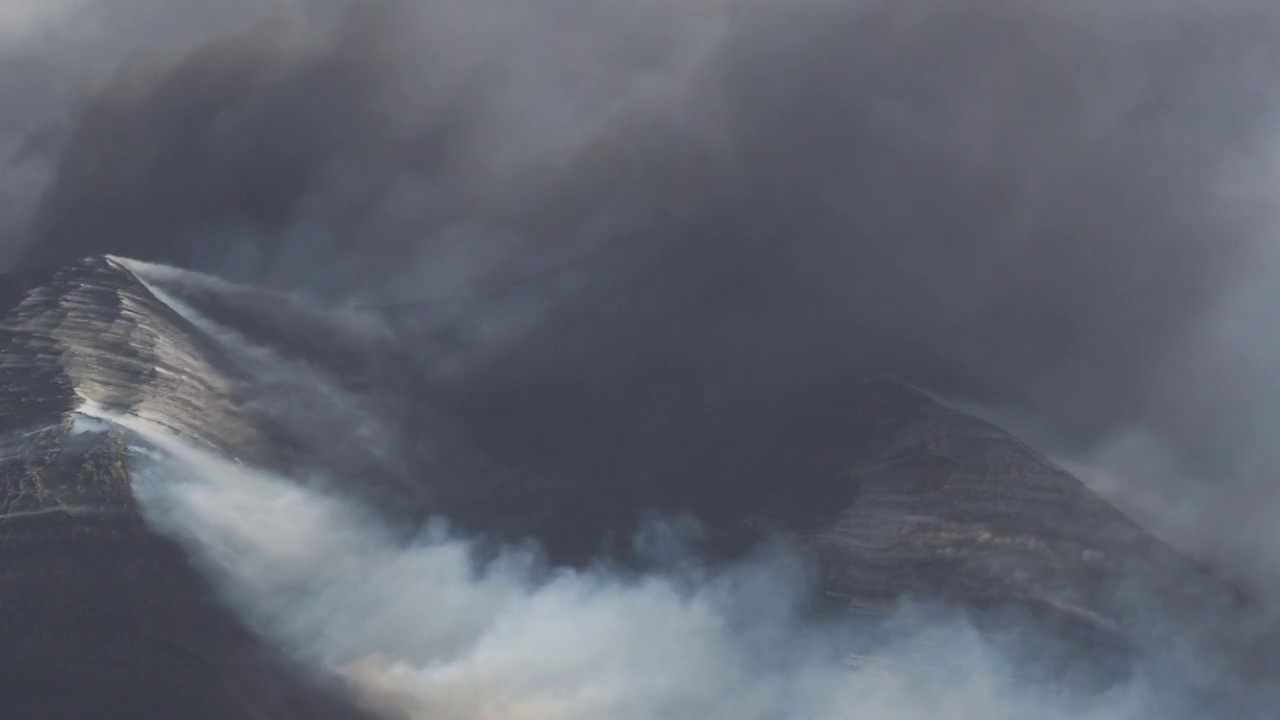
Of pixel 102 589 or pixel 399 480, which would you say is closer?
pixel 102 589

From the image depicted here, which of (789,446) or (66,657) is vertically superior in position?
(789,446)

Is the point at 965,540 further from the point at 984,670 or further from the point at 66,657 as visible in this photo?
the point at 66,657

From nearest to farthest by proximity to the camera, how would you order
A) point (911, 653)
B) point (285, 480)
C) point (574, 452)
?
point (911, 653)
point (285, 480)
point (574, 452)

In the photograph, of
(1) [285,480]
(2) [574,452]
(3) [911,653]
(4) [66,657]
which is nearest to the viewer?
(4) [66,657]

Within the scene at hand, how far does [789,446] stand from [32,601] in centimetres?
2875

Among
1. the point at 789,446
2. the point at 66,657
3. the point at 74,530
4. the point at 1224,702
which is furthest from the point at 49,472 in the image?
the point at 1224,702

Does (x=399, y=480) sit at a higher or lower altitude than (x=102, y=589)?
higher

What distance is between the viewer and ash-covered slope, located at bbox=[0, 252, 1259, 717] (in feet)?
195

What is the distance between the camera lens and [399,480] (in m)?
71.4

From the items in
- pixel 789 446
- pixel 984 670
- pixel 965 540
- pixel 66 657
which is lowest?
pixel 66 657

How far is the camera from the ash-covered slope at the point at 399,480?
59.3 metres

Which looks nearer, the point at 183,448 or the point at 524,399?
the point at 183,448

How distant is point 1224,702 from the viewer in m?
59.5

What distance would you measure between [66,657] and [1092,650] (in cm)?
3321
